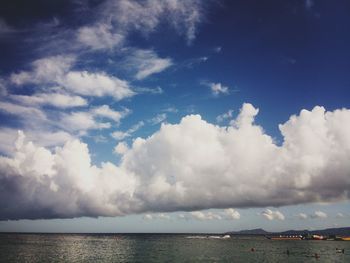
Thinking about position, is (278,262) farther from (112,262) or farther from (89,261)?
(89,261)

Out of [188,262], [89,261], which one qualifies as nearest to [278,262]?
[188,262]

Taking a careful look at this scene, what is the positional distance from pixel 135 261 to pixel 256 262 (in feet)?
115

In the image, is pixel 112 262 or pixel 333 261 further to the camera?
pixel 333 261

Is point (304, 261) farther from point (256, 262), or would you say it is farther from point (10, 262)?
point (10, 262)

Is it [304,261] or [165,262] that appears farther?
[304,261]

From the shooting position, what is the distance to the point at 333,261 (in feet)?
342

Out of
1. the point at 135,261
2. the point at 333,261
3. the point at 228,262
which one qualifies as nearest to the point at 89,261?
the point at 135,261

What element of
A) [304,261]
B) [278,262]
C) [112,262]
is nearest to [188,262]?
[112,262]

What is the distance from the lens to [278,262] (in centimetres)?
10025

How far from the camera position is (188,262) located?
306 feet

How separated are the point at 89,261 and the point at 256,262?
48532 millimetres

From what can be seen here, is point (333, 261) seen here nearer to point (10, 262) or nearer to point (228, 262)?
point (228, 262)

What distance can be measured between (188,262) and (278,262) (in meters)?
27.9

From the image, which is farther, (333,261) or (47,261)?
(333,261)
